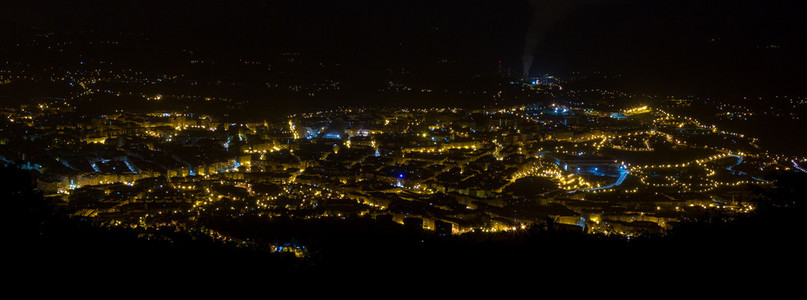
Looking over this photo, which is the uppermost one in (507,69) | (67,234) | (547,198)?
(507,69)

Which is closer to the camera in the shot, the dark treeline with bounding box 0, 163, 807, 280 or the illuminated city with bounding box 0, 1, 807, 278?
the dark treeline with bounding box 0, 163, 807, 280

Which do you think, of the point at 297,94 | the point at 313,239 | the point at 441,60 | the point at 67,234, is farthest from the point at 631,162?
the point at 441,60

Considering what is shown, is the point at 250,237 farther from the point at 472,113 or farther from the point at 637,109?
the point at 637,109

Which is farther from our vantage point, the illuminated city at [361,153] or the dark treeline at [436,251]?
the illuminated city at [361,153]

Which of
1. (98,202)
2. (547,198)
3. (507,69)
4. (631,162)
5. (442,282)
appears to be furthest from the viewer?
(507,69)

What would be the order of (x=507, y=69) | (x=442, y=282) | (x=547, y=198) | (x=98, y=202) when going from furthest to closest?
(x=507, y=69) < (x=547, y=198) < (x=98, y=202) < (x=442, y=282)

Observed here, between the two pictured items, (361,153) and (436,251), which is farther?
(361,153)

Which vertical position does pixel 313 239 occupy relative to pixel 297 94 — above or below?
below

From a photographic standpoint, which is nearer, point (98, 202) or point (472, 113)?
point (98, 202)
